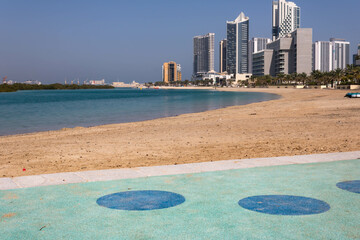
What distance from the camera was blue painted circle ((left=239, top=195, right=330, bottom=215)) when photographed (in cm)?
500

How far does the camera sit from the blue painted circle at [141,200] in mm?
5293

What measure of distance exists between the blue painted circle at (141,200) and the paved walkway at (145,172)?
105 cm

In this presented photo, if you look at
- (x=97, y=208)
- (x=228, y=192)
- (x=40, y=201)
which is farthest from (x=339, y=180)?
(x=40, y=201)

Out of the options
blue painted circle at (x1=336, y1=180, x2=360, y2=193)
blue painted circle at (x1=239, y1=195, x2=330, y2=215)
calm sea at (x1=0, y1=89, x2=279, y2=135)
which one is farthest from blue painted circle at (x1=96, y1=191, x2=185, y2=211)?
calm sea at (x1=0, y1=89, x2=279, y2=135)

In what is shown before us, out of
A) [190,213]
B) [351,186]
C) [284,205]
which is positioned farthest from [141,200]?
[351,186]

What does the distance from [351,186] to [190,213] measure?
2.86 metres

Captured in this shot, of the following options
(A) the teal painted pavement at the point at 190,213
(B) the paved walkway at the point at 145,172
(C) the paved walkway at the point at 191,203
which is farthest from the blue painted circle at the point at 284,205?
(B) the paved walkway at the point at 145,172

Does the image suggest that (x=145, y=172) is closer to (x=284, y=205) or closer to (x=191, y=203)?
(x=191, y=203)

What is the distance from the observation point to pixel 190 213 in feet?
16.3

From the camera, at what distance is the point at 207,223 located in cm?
459

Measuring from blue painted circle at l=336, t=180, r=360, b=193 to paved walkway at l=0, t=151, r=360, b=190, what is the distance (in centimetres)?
174

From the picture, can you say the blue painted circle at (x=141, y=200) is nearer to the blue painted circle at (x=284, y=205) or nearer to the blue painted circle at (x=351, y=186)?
the blue painted circle at (x=284, y=205)

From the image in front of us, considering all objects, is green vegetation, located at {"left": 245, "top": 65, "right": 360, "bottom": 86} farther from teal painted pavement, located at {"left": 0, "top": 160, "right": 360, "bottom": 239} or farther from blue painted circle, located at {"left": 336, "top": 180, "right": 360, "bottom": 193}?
teal painted pavement, located at {"left": 0, "top": 160, "right": 360, "bottom": 239}

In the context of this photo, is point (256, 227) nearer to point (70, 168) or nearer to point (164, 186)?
point (164, 186)
